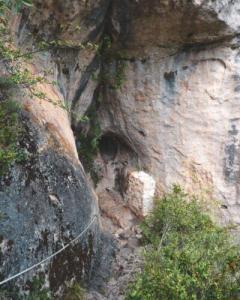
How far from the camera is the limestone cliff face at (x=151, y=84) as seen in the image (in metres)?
6.93

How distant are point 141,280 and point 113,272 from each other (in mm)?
1067

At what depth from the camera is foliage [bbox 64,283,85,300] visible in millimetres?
4670

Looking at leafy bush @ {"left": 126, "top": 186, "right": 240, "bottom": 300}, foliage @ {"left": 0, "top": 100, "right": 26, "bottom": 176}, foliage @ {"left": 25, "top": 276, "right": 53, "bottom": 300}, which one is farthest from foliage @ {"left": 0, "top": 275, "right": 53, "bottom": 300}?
foliage @ {"left": 0, "top": 100, "right": 26, "bottom": 176}

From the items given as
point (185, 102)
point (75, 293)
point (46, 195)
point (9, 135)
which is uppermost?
point (185, 102)

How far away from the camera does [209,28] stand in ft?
25.2

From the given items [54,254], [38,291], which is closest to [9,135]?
[54,254]

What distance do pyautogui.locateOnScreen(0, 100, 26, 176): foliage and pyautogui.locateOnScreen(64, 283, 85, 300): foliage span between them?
1.42m

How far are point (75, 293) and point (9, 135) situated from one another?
6.01 ft

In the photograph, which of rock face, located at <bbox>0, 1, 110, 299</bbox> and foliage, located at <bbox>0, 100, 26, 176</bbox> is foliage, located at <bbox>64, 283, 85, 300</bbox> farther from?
foliage, located at <bbox>0, 100, 26, 176</bbox>

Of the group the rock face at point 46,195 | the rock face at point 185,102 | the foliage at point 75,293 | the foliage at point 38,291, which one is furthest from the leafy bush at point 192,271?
the rock face at point 185,102

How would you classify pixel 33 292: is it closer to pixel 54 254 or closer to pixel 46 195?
pixel 54 254

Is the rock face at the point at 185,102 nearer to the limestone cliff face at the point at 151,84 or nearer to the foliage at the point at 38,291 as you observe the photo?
the limestone cliff face at the point at 151,84

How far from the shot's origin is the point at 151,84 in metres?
8.27

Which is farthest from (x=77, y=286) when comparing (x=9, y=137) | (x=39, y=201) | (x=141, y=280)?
(x=9, y=137)
